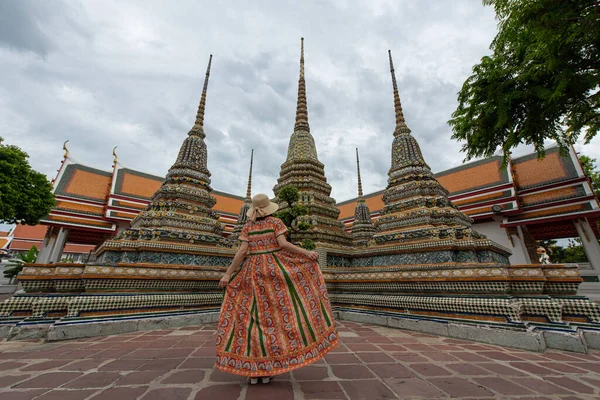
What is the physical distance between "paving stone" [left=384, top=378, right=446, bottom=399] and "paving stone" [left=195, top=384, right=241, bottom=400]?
128 cm

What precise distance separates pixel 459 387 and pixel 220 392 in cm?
198

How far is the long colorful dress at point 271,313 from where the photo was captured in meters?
2.29

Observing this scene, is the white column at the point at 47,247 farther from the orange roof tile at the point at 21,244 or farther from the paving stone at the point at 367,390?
the paving stone at the point at 367,390

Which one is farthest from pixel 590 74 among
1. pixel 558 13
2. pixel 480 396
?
pixel 480 396

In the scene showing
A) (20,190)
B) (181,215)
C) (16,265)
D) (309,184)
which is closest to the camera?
(181,215)

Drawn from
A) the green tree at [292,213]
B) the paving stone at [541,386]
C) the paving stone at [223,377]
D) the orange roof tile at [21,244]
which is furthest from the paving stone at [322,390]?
the orange roof tile at [21,244]

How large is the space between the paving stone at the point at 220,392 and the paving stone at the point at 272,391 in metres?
0.10

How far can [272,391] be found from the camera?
2127 millimetres

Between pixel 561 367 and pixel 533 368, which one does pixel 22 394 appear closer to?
pixel 533 368

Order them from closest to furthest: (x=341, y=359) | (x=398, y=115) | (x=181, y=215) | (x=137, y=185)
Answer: (x=341, y=359) → (x=181, y=215) → (x=398, y=115) → (x=137, y=185)

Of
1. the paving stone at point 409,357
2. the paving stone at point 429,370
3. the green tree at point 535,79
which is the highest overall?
the green tree at point 535,79

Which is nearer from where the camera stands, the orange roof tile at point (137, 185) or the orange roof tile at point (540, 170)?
the orange roof tile at point (540, 170)

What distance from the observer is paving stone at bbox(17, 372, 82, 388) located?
7.32ft

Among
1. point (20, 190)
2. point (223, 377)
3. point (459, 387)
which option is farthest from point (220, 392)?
point (20, 190)
